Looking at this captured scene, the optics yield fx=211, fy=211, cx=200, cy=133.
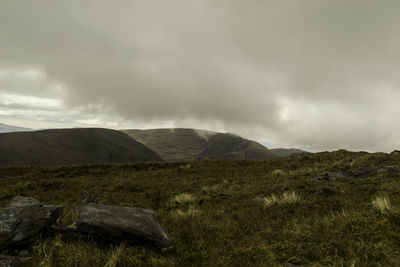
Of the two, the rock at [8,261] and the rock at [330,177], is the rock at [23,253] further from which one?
the rock at [330,177]

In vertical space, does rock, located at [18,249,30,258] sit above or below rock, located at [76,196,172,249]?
below

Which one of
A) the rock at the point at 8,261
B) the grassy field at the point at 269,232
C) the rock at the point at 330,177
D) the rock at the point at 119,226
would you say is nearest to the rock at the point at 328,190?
the grassy field at the point at 269,232

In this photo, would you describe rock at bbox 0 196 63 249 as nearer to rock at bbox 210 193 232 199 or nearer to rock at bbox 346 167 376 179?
rock at bbox 210 193 232 199

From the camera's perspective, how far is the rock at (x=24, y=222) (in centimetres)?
529

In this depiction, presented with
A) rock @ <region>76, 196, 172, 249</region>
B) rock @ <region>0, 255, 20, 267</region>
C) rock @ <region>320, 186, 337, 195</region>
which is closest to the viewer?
rock @ <region>0, 255, 20, 267</region>

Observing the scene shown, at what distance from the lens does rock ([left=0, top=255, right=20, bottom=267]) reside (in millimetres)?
4656

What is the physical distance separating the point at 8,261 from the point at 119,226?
2377 mm

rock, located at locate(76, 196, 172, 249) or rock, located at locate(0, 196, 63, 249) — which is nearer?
rock, located at locate(0, 196, 63, 249)

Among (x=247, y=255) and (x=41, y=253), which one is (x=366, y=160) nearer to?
(x=247, y=255)

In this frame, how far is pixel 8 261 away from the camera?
4742mm

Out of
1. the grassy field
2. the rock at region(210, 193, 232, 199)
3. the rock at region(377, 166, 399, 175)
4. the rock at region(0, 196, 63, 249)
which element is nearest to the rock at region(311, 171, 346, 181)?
the grassy field

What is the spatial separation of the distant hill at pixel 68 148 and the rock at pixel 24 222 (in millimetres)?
92533

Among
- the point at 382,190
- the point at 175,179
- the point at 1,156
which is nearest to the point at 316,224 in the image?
the point at 382,190

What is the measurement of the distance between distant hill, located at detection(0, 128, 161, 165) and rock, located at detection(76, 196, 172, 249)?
93558mm
